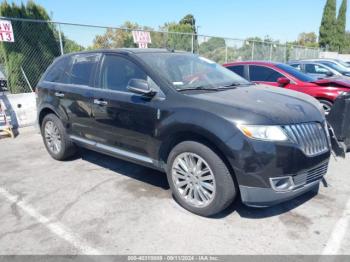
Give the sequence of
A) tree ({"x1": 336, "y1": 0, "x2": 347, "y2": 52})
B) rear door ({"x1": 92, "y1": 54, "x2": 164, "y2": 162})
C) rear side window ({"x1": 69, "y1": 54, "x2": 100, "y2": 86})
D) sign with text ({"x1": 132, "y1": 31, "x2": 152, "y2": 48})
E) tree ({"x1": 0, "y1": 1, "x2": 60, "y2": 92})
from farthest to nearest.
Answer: tree ({"x1": 336, "y1": 0, "x2": 347, "y2": 52})
sign with text ({"x1": 132, "y1": 31, "x2": 152, "y2": 48})
tree ({"x1": 0, "y1": 1, "x2": 60, "y2": 92})
rear side window ({"x1": 69, "y1": 54, "x2": 100, "y2": 86})
rear door ({"x1": 92, "y1": 54, "x2": 164, "y2": 162})

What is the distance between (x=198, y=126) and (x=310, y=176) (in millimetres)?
1244

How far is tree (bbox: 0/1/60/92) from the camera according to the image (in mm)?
8977

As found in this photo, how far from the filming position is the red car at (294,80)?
6.66 metres

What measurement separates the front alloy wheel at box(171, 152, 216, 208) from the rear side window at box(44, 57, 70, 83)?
267 cm

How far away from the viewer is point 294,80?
7.11 metres

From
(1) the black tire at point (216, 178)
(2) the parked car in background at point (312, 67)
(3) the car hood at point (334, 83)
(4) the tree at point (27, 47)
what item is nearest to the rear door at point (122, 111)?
(1) the black tire at point (216, 178)

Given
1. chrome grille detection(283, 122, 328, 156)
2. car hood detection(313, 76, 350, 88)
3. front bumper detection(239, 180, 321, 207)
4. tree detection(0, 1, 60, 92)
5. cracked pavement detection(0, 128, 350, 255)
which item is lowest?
cracked pavement detection(0, 128, 350, 255)

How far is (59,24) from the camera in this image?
8.99 metres

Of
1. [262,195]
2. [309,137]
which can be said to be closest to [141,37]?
[309,137]

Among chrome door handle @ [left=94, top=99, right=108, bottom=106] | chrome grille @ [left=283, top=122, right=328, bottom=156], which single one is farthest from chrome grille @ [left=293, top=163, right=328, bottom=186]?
chrome door handle @ [left=94, top=99, right=108, bottom=106]

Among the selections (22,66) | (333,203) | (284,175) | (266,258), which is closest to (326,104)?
(333,203)

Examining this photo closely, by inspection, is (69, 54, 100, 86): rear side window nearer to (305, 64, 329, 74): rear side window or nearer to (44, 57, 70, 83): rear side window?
(44, 57, 70, 83): rear side window

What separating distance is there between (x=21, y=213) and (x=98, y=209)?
875 mm

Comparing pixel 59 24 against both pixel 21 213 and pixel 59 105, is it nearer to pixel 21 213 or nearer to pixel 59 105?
pixel 59 105
